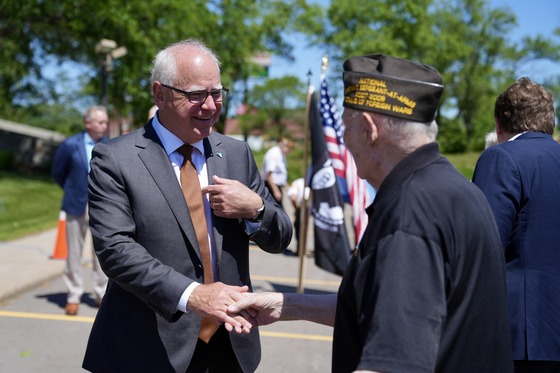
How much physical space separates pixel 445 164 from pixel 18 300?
7.07m

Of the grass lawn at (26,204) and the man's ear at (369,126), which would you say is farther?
the grass lawn at (26,204)

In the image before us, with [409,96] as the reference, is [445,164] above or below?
below

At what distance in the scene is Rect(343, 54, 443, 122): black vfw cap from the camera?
1.89 m

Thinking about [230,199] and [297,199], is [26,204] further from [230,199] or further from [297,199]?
[230,199]

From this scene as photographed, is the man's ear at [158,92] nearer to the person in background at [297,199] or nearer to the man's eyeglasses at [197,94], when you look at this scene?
the man's eyeglasses at [197,94]

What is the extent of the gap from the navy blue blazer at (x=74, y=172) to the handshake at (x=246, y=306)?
17.2ft

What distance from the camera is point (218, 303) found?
259 cm

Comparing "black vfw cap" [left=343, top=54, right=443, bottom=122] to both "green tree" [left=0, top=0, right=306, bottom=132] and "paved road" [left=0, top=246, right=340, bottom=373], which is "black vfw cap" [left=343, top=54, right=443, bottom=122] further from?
"green tree" [left=0, top=0, right=306, bottom=132]

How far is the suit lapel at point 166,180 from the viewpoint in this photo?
280 centimetres

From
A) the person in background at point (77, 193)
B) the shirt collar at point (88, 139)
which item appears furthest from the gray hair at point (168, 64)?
the shirt collar at point (88, 139)

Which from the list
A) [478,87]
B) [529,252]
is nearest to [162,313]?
[529,252]

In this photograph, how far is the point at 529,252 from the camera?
3.06 m

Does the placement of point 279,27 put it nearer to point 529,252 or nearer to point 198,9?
point 198,9

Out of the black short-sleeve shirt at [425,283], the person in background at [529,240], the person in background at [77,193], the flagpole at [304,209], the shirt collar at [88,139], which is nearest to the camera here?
the black short-sleeve shirt at [425,283]
